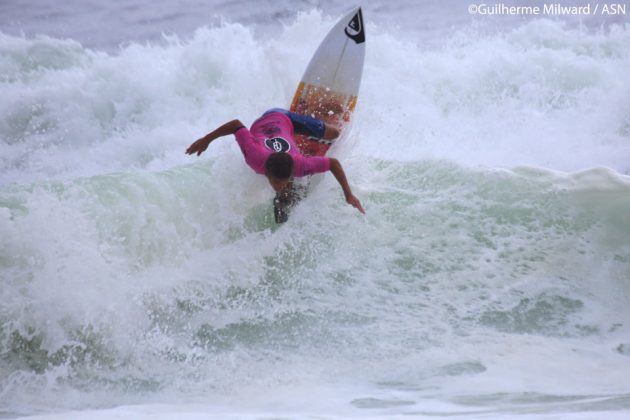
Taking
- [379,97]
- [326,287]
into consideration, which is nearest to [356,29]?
[326,287]

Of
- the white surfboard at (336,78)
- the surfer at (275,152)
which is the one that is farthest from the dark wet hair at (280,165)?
the white surfboard at (336,78)

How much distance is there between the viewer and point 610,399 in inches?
99.4

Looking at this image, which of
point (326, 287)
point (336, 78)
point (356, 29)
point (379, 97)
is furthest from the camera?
point (379, 97)

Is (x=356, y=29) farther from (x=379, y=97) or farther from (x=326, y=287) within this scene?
(x=379, y=97)

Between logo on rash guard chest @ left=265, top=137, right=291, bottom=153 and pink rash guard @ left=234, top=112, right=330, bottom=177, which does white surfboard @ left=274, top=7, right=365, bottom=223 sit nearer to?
pink rash guard @ left=234, top=112, right=330, bottom=177

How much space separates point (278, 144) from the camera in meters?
3.88

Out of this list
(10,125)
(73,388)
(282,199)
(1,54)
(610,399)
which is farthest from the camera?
(1,54)

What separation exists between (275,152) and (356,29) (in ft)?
6.47

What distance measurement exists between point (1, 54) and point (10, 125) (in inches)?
81.1

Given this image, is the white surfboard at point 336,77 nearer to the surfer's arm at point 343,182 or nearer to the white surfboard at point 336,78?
the white surfboard at point 336,78

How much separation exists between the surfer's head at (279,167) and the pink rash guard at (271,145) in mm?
61

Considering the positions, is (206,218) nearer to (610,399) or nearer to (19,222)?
(19,222)

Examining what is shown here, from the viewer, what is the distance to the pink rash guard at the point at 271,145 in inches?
146

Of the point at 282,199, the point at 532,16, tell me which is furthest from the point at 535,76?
the point at 282,199
